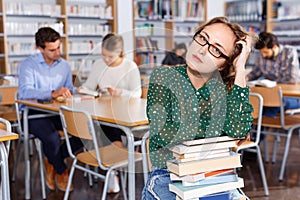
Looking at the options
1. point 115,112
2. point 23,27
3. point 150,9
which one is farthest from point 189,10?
Result: point 115,112

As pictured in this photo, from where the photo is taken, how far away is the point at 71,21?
20.7 ft

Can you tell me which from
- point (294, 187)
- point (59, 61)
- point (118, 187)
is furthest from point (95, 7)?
point (294, 187)

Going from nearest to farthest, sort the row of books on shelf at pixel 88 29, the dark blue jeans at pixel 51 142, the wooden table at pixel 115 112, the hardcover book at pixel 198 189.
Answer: the hardcover book at pixel 198 189, the wooden table at pixel 115 112, the dark blue jeans at pixel 51 142, the row of books on shelf at pixel 88 29

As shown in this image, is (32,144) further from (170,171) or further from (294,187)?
(170,171)

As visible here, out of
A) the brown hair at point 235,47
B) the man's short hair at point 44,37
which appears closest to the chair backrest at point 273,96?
the man's short hair at point 44,37

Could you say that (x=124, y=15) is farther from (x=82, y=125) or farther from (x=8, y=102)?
(x=82, y=125)

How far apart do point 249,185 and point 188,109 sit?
81.8 inches

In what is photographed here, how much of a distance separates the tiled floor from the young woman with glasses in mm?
1485

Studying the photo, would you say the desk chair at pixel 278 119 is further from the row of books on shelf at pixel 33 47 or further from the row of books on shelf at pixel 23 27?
the row of books on shelf at pixel 23 27

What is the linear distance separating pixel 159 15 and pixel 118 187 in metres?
4.13

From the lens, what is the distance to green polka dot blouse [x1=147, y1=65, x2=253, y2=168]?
1.25 m

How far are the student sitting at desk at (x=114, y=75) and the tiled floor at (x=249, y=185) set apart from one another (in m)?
0.21

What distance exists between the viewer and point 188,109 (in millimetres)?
1273

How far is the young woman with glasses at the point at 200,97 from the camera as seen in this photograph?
4.08ft
